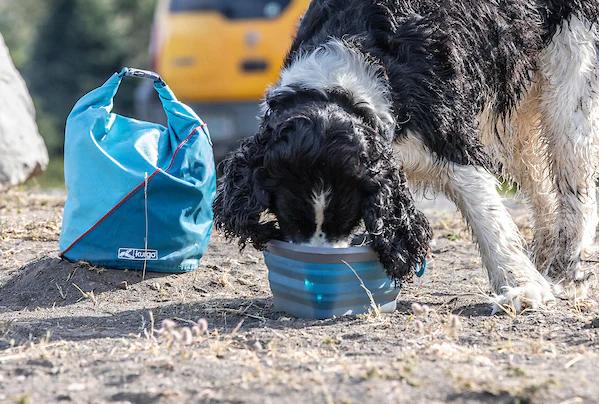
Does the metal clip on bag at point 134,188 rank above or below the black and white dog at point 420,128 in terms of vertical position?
below

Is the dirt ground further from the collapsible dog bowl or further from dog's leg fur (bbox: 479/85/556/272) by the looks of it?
dog's leg fur (bbox: 479/85/556/272)

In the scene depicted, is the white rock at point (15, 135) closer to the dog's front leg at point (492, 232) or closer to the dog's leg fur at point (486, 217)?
the dog's leg fur at point (486, 217)

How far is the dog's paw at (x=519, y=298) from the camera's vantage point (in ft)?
14.2

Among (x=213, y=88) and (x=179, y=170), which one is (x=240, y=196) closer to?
(x=179, y=170)

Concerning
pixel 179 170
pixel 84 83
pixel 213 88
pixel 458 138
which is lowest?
pixel 84 83

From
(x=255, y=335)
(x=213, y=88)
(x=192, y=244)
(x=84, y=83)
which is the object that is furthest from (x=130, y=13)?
(x=255, y=335)

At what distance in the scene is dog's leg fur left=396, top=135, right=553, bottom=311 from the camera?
14.6 ft

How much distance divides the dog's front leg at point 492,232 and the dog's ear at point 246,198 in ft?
2.80

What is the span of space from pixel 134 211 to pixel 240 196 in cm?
63

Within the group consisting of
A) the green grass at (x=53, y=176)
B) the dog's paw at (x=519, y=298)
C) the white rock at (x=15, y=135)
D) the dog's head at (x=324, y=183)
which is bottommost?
the green grass at (x=53, y=176)

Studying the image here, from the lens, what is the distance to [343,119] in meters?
4.05

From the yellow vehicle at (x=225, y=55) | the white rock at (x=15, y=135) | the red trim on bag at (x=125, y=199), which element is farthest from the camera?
the yellow vehicle at (x=225, y=55)

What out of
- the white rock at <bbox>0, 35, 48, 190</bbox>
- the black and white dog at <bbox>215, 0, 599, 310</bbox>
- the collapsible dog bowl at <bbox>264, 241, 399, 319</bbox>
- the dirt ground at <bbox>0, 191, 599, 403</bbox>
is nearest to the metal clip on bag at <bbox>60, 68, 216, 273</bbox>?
the dirt ground at <bbox>0, 191, 599, 403</bbox>

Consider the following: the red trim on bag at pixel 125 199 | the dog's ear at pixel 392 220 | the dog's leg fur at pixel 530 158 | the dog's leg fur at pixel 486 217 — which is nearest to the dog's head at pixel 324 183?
the dog's ear at pixel 392 220
